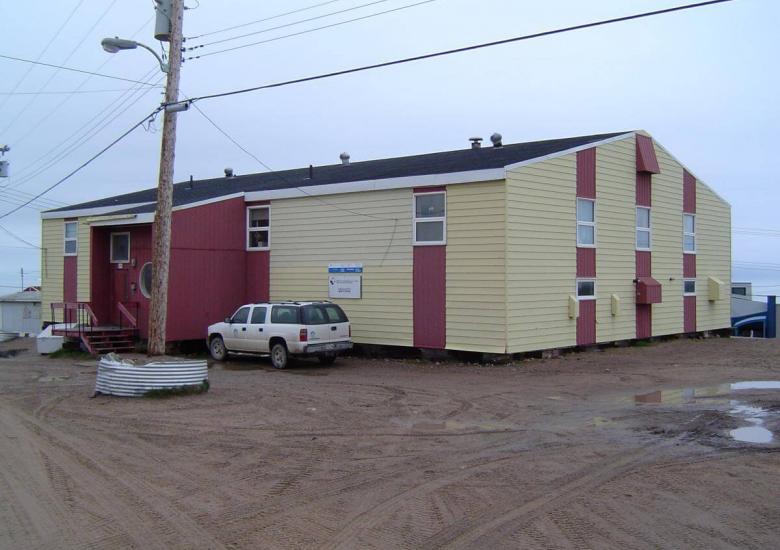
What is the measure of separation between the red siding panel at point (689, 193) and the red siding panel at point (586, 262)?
6428mm

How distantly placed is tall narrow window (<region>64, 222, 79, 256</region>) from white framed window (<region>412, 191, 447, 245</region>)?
12.7 meters

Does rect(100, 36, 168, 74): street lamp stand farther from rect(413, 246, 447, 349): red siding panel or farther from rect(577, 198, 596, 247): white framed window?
rect(577, 198, 596, 247): white framed window

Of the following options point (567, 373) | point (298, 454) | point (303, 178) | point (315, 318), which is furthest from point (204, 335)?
point (298, 454)

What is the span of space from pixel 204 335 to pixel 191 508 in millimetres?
15120

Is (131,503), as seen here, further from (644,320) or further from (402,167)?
(644,320)

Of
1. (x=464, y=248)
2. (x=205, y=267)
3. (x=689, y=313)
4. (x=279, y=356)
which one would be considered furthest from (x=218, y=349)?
(x=689, y=313)

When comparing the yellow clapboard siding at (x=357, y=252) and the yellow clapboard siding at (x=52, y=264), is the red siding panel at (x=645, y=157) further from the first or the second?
the yellow clapboard siding at (x=52, y=264)

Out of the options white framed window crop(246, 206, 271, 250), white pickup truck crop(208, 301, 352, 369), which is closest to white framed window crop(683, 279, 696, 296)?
white pickup truck crop(208, 301, 352, 369)

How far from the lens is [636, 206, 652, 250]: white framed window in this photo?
902 inches

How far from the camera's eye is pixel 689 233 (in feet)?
84.1

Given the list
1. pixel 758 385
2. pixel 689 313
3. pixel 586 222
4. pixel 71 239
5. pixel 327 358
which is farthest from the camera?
pixel 71 239

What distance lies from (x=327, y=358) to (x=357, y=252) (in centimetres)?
334

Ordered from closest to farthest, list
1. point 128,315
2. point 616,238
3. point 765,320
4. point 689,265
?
point 128,315 → point 616,238 → point 689,265 → point 765,320

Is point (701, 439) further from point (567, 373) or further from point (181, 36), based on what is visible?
point (181, 36)
